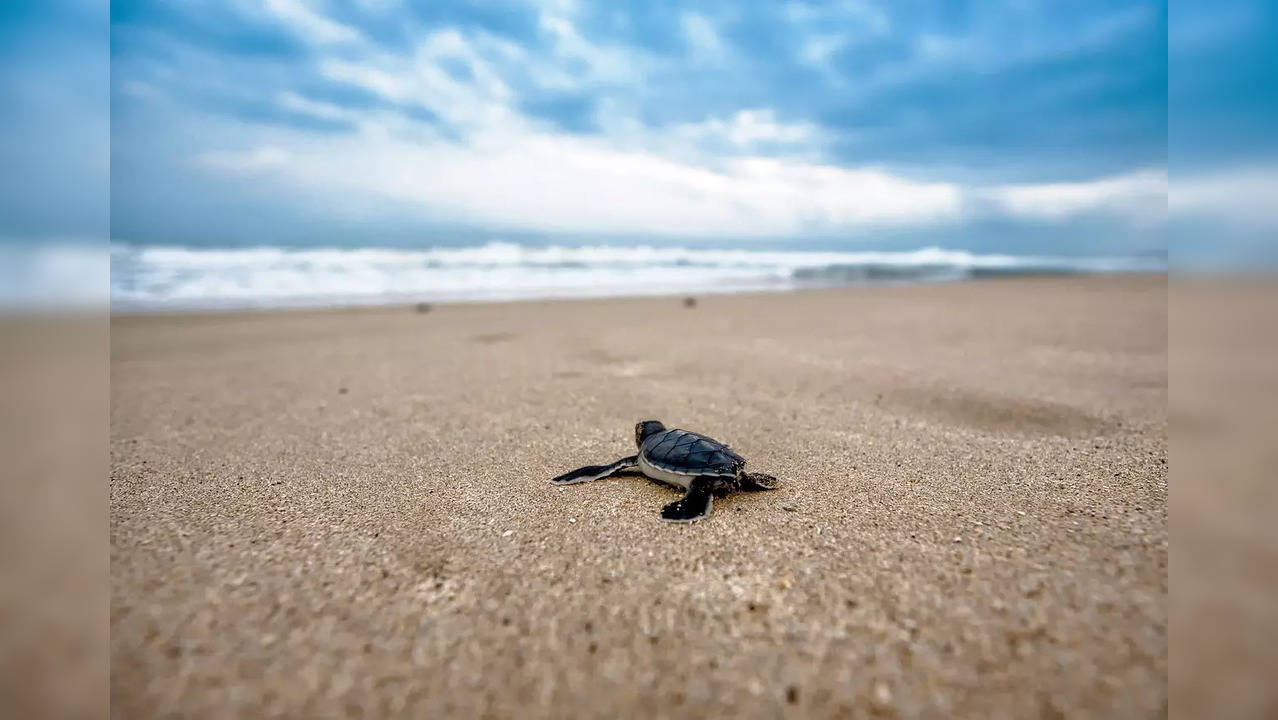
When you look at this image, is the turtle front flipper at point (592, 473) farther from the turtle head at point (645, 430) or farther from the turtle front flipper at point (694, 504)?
the turtle front flipper at point (694, 504)

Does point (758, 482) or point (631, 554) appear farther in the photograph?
point (758, 482)

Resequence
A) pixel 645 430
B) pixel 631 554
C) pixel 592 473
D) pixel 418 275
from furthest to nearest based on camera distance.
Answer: pixel 418 275 → pixel 645 430 → pixel 592 473 → pixel 631 554

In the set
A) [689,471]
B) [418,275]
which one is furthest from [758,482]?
Result: [418,275]

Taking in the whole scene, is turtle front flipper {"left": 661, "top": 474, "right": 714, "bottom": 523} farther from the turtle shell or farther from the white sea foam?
the white sea foam

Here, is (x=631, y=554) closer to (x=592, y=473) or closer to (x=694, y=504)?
(x=694, y=504)
